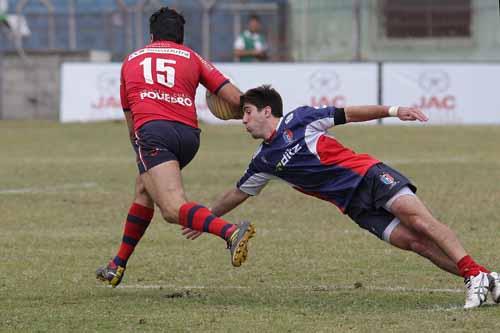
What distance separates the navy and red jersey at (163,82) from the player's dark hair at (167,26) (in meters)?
0.06

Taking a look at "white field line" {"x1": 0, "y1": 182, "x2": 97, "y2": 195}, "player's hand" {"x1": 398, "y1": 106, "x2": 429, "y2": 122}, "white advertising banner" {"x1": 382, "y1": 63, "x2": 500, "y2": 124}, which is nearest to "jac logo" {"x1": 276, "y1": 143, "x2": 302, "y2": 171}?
"player's hand" {"x1": 398, "y1": 106, "x2": 429, "y2": 122}

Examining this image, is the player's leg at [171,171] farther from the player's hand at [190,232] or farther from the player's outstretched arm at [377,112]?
the player's outstretched arm at [377,112]

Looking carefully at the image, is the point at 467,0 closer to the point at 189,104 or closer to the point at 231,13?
the point at 231,13

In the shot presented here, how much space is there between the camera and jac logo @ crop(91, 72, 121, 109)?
28109mm

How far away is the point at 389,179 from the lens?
7.69 meters

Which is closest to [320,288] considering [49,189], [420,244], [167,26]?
[420,244]

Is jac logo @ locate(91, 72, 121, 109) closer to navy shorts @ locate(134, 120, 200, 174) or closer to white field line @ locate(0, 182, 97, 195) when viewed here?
white field line @ locate(0, 182, 97, 195)

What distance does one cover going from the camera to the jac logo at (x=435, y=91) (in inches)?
1059

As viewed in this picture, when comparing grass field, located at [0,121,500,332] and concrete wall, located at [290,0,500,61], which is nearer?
grass field, located at [0,121,500,332]

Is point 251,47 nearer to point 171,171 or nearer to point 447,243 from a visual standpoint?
point 171,171

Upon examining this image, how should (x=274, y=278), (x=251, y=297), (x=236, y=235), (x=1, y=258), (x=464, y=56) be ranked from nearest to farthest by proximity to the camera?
1. (x=236, y=235)
2. (x=251, y=297)
3. (x=274, y=278)
4. (x=1, y=258)
5. (x=464, y=56)

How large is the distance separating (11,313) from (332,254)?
354 centimetres

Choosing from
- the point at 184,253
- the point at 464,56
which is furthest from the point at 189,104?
the point at 464,56

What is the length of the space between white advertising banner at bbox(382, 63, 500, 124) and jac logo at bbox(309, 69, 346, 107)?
3.23 feet
